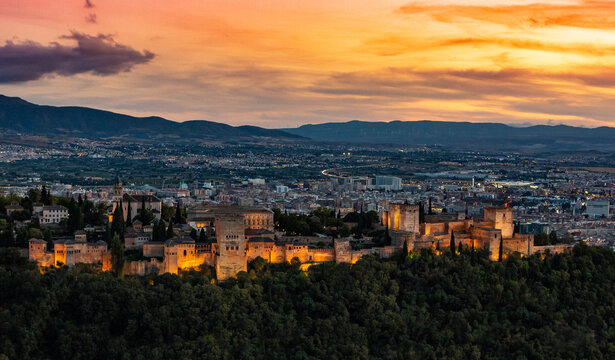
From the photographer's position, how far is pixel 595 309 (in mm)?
38719

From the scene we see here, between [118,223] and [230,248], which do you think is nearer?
[230,248]

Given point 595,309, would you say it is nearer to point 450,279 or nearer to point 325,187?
point 450,279

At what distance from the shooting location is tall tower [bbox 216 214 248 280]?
1432 inches

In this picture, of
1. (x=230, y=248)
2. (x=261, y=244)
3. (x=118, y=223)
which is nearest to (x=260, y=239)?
(x=261, y=244)

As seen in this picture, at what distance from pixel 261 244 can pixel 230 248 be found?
213 cm

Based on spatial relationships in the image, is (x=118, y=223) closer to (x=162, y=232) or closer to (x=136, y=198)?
(x=162, y=232)

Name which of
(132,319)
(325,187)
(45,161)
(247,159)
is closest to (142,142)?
(247,159)

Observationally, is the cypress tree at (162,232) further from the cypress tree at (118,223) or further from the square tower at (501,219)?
the square tower at (501,219)

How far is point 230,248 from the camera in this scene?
3644 centimetres

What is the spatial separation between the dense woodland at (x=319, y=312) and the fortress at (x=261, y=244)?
31.9 inches

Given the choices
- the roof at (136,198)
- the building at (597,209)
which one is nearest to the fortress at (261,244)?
the roof at (136,198)

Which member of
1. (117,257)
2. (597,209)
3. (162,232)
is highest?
(162,232)

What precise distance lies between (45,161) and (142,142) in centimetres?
6246

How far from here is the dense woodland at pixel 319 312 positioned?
31922 mm
